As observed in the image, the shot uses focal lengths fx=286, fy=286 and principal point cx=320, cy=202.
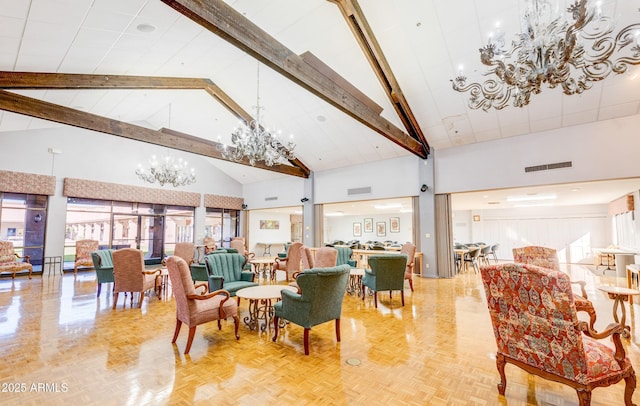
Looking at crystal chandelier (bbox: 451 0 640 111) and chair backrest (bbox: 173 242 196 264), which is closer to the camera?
crystal chandelier (bbox: 451 0 640 111)

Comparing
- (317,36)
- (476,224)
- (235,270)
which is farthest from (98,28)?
(476,224)

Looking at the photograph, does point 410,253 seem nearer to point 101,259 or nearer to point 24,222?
point 101,259

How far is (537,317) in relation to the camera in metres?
2.04

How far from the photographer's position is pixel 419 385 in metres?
2.53

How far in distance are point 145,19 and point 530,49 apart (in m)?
4.57

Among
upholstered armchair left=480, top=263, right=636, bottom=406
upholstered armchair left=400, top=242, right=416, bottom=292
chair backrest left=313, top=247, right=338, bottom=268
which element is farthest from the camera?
upholstered armchair left=400, top=242, right=416, bottom=292

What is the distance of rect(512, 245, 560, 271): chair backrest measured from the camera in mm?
4145

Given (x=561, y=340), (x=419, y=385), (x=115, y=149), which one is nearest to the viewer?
(x=561, y=340)

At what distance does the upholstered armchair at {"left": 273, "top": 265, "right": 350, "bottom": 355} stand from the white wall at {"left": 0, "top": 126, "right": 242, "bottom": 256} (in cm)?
895

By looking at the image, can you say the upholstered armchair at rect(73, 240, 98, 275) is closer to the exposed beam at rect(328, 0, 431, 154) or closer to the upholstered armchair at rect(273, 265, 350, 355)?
the upholstered armchair at rect(273, 265, 350, 355)

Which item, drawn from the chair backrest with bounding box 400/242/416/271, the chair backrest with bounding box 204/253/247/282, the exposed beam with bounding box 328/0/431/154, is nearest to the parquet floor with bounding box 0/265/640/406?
the chair backrest with bounding box 204/253/247/282

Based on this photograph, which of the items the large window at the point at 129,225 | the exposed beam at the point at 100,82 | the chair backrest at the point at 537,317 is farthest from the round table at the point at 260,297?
the large window at the point at 129,225

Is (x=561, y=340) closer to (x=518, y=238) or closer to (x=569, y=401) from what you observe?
(x=569, y=401)

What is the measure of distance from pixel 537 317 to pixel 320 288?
1.94 m
